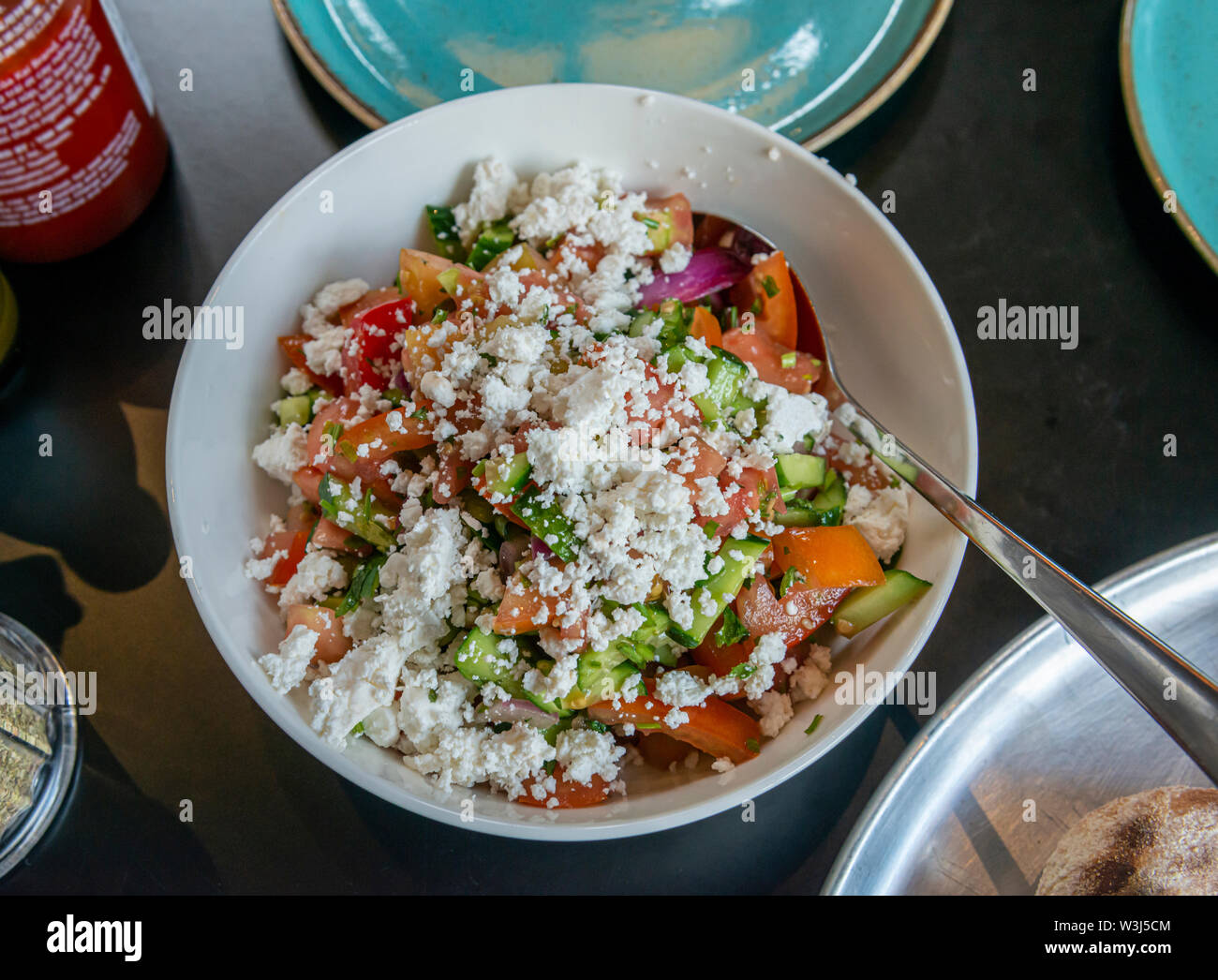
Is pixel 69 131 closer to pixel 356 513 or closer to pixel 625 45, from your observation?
pixel 356 513

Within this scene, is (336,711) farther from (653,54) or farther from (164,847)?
(653,54)

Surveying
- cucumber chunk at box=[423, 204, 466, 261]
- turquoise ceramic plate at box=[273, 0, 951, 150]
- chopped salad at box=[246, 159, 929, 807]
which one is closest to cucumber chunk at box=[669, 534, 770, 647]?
chopped salad at box=[246, 159, 929, 807]

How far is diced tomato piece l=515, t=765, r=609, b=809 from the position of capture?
0.98 metres

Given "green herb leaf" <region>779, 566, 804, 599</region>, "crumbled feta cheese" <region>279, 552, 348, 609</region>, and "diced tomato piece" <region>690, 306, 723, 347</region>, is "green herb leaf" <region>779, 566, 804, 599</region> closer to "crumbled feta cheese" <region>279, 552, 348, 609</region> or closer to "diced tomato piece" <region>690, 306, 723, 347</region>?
"diced tomato piece" <region>690, 306, 723, 347</region>

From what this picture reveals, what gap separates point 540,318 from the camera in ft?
3.29

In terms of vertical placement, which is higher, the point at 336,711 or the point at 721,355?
the point at 721,355

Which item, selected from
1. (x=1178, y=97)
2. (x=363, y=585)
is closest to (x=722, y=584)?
(x=363, y=585)

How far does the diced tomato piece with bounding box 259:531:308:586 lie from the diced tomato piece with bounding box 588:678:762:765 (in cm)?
40

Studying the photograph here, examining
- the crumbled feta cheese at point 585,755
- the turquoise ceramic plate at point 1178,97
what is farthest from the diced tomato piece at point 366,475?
the turquoise ceramic plate at point 1178,97

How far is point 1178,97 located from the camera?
54.1 inches

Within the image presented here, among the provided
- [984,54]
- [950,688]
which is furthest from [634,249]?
[984,54]

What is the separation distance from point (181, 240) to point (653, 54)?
808 millimetres

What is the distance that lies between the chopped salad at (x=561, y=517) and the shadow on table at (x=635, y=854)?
0.82ft

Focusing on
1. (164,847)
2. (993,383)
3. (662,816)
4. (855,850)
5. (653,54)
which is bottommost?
(164,847)
